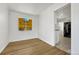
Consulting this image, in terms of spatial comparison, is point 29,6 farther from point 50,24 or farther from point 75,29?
point 75,29

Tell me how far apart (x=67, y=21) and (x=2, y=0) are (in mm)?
2451

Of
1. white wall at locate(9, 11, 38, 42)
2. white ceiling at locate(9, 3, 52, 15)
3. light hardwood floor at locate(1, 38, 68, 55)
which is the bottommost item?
light hardwood floor at locate(1, 38, 68, 55)

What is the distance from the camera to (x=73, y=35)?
2055mm

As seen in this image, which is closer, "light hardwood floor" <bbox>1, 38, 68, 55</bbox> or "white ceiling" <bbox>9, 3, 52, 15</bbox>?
"light hardwood floor" <bbox>1, 38, 68, 55</bbox>

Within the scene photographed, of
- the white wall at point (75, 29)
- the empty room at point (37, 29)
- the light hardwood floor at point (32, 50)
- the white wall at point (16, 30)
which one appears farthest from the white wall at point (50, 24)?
the white wall at point (16, 30)

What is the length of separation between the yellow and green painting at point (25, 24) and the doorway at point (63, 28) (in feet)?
8.47

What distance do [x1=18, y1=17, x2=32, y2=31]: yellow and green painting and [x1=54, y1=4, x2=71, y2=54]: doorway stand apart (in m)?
2.58

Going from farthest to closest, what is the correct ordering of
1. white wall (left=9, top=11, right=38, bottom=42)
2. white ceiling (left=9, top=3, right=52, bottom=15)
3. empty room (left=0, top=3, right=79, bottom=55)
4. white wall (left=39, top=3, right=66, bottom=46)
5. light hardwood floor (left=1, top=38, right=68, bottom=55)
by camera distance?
white wall (left=9, top=11, right=38, bottom=42), white wall (left=39, top=3, right=66, bottom=46), white ceiling (left=9, top=3, right=52, bottom=15), light hardwood floor (left=1, top=38, right=68, bottom=55), empty room (left=0, top=3, right=79, bottom=55)

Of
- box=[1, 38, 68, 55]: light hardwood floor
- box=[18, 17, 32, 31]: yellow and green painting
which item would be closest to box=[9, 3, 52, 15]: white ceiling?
box=[18, 17, 32, 31]: yellow and green painting

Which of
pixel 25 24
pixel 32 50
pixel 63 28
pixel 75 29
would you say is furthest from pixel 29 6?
pixel 75 29

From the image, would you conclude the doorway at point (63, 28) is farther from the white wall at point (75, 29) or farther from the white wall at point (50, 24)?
the white wall at point (75, 29)

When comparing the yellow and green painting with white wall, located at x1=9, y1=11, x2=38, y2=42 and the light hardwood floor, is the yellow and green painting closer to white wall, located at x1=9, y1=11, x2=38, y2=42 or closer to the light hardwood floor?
white wall, located at x1=9, y1=11, x2=38, y2=42

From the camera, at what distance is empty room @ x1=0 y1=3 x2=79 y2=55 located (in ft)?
7.07
